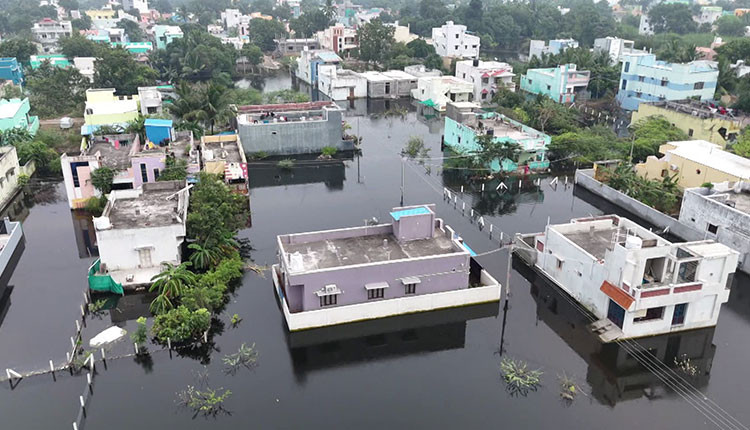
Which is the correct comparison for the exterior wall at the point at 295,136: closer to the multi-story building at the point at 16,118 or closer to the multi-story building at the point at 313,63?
the multi-story building at the point at 16,118

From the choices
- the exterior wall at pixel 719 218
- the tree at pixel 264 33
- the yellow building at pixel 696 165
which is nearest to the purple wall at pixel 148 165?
the exterior wall at pixel 719 218

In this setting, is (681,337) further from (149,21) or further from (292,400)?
(149,21)

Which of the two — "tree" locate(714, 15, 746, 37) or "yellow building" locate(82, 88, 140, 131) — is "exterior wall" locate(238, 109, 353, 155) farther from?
"tree" locate(714, 15, 746, 37)

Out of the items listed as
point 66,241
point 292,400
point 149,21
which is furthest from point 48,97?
point 149,21

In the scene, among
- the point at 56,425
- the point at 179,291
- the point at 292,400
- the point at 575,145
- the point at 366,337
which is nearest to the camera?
the point at 56,425

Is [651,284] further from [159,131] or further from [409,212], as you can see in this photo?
[159,131]

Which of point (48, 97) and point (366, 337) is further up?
point (48, 97)

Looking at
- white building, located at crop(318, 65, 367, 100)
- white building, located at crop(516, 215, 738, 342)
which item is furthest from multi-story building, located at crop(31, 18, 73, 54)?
white building, located at crop(516, 215, 738, 342)
